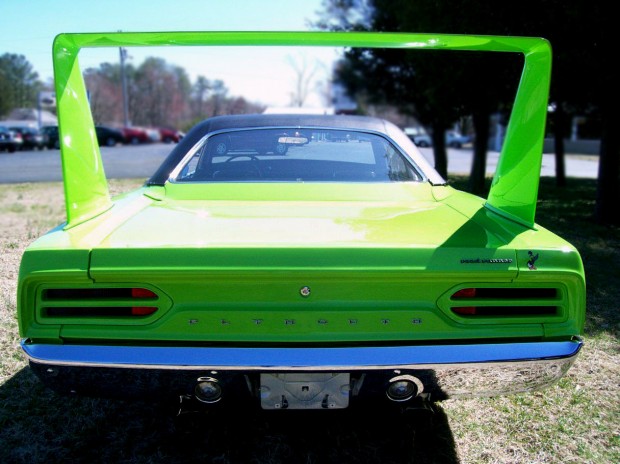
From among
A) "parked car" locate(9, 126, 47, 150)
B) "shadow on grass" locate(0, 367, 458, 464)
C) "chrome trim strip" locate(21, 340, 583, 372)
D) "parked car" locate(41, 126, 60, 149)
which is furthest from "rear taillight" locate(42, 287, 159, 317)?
"parked car" locate(41, 126, 60, 149)

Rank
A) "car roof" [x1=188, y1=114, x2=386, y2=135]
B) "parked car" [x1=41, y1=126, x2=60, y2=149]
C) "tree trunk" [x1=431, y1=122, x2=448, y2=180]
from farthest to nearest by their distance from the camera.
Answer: "parked car" [x1=41, y1=126, x2=60, y2=149], "tree trunk" [x1=431, y1=122, x2=448, y2=180], "car roof" [x1=188, y1=114, x2=386, y2=135]

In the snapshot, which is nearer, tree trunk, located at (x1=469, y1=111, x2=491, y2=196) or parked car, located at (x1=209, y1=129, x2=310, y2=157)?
parked car, located at (x1=209, y1=129, x2=310, y2=157)

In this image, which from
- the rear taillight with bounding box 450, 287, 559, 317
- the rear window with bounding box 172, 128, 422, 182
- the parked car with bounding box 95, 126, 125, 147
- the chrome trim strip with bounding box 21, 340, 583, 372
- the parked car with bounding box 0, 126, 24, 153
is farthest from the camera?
the parked car with bounding box 95, 126, 125, 147

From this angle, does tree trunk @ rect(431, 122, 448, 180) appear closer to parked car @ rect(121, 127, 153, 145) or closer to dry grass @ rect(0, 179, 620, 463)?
dry grass @ rect(0, 179, 620, 463)

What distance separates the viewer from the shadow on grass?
2588 millimetres

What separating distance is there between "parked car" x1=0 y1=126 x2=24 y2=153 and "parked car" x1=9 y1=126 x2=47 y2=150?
3.27ft

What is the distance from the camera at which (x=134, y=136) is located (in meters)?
35.9

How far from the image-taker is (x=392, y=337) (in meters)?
2.07

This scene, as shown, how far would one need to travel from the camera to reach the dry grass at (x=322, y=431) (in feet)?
8.56

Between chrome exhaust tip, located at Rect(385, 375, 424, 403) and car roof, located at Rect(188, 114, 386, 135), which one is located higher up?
car roof, located at Rect(188, 114, 386, 135)

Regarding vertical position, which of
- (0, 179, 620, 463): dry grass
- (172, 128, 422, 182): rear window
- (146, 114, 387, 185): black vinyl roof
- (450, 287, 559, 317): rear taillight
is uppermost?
(146, 114, 387, 185): black vinyl roof

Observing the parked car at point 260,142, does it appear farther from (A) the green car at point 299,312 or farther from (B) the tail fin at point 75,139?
(A) the green car at point 299,312

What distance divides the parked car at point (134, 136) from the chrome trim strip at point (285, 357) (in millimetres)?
34824

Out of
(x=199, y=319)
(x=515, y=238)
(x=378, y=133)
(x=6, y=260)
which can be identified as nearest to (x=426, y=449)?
(x=515, y=238)
